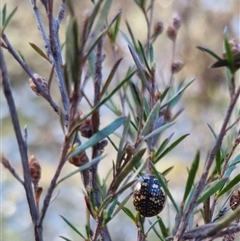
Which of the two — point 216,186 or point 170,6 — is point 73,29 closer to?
point 216,186

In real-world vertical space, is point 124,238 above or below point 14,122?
above

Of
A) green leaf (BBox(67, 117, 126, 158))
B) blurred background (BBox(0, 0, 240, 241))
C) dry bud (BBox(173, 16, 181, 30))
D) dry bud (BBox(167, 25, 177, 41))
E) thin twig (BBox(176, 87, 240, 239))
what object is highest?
blurred background (BBox(0, 0, 240, 241))

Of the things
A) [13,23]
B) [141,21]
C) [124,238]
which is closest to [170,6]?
[141,21]

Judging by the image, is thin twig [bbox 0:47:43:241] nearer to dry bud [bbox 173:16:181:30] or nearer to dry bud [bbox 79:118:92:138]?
dry bud [bbox 79:118:92:138]

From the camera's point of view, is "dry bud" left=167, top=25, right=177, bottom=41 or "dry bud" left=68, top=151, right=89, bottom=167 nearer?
"dry bud" left=68, top=151, right=89, bottom=167

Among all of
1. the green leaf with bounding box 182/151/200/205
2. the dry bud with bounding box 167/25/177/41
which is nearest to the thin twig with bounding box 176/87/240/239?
the green leaf with bounding box 182/151/200/205

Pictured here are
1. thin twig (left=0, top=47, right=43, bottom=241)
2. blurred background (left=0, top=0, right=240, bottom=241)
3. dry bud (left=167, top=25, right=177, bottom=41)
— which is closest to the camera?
thin twig (left=0, top=47, right=43, bottom=241)

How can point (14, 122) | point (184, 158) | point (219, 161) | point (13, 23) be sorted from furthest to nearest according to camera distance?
point (13, 23) < point (184, 158) < point (219, 161) < point (14, 122)

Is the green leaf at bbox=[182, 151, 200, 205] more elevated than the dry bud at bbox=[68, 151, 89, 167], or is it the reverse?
the dry bud at bbox=[68, 151, 89, 167]
